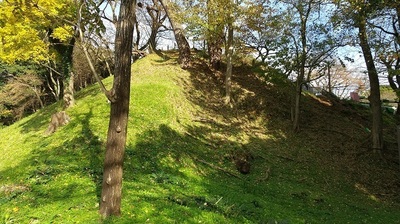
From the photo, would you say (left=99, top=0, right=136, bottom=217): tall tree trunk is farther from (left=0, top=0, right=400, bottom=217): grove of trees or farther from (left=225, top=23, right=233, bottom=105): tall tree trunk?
(left=225, top=23, right=233, bottom=105): tall tree trunk

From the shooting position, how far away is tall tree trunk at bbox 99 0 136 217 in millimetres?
5438

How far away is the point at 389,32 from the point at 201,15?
29.2ft

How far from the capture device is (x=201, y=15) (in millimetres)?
16125

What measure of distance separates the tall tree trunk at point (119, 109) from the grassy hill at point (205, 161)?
1.78 ft

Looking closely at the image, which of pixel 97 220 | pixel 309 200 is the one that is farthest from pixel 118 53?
pixel 309 200

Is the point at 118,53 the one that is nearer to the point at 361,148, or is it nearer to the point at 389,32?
the point at 389,32

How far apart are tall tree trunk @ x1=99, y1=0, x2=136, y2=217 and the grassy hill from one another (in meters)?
0.54

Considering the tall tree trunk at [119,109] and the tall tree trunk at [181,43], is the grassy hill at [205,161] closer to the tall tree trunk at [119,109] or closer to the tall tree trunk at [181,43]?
the tall tree trunk at [119,109]

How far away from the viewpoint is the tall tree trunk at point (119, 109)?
5438mm

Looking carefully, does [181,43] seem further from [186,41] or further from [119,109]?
[119,109]

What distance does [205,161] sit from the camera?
463 inches

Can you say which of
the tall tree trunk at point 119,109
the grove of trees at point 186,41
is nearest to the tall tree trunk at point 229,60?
the grove of trees at point 186,41

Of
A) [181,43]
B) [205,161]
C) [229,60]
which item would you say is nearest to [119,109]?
[205,161]

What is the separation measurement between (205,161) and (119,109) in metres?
6.83
